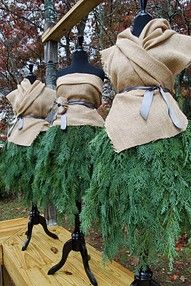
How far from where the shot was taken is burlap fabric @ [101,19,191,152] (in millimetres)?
915

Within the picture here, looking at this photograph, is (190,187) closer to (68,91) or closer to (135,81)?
(135,81)

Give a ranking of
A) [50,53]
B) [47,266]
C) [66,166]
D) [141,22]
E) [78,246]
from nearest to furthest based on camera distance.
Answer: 1. [141,22]
2. [66,166]
3. [78,246]
4. [47,266]
5. [50,53]

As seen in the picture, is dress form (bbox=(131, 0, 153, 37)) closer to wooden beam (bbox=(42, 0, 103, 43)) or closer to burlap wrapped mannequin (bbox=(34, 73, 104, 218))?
burlap wrapped mannequin (bbox=(34, 73, 104, 218))

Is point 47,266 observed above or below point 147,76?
below

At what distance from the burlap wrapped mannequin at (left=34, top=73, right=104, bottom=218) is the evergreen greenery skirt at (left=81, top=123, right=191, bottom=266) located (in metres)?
0.41

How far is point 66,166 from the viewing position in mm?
1390

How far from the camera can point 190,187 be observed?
902mm

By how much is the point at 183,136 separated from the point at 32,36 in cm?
348

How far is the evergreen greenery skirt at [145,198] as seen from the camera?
878mm

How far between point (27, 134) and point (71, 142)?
18.6 inches

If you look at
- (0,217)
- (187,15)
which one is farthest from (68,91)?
(0,217)

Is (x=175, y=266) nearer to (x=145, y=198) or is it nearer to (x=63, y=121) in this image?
(x=63, y=121)

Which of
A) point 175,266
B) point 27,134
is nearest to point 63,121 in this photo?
point 27,134

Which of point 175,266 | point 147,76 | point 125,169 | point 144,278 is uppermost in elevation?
point 147,76
